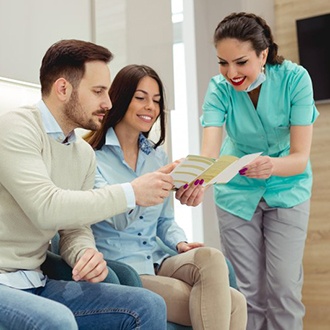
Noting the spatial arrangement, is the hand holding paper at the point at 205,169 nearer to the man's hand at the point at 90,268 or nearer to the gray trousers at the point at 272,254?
the man's hand at the point at 90,268

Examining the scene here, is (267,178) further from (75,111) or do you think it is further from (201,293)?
(75,111)

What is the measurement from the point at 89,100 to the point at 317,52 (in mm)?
2291

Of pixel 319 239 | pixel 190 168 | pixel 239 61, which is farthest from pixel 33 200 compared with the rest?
pixel 319 239

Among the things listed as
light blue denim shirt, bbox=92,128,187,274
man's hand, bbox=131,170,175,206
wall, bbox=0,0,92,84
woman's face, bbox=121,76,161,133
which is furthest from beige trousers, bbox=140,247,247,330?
wall, bbox=0,0,92,84

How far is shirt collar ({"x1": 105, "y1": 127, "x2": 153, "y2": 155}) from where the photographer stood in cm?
201

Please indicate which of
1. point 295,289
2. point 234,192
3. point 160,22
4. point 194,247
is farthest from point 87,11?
point 295,289

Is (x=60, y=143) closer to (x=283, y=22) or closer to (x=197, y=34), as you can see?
(x=197, y=34)

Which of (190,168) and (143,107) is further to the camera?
(143,107)

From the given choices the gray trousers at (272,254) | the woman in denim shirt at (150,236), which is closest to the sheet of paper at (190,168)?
the woman in denim shirt at (150,236)

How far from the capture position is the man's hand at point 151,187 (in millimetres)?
1517

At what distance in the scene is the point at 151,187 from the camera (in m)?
1.55

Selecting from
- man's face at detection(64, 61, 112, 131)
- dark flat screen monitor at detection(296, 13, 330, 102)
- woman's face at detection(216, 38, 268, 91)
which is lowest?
man's face at detection(64, 61, 112, 131)

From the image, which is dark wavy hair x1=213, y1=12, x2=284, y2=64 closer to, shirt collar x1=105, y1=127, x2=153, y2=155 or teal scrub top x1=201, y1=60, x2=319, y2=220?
teal scrub top x1=201, y1=60, x2=319, y2=220

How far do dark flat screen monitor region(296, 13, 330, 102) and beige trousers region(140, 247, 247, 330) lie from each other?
2.00 m
